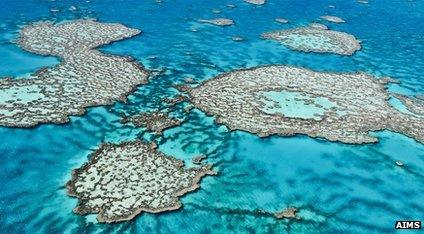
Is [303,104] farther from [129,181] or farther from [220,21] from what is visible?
[220,21]

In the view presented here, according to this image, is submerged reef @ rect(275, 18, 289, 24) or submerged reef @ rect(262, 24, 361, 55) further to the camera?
submerged reef @ rect(275, 18, 289, 24)

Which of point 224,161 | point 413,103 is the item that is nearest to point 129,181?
point 224,161

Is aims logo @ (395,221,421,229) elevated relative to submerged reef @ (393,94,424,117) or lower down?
lower down

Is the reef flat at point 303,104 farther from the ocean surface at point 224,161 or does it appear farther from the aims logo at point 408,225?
the aims logo at point 408,225

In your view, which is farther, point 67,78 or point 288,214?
point 67,78

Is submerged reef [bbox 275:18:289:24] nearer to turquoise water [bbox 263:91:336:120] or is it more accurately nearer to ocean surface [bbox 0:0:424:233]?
ocean surface [bbox 0:0:424:233]

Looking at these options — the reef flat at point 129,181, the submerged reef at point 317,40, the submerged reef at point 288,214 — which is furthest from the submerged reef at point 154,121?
the submerged reef at point 317,40

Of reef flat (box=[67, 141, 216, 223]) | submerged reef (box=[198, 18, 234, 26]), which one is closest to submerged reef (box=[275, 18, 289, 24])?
submerged reef (box=[198, 18, 234, 26])
